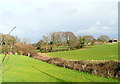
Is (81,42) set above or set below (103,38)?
below

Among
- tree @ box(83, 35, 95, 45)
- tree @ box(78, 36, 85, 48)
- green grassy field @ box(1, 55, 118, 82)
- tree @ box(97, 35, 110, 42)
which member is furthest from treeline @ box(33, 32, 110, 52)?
green grassy field @ box(1, 55, 118, 82)

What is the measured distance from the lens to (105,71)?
8953 millimetres

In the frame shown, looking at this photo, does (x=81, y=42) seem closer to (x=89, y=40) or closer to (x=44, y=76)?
(x=89, y=40)

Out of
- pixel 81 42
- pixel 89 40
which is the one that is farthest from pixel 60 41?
pixel 89 40

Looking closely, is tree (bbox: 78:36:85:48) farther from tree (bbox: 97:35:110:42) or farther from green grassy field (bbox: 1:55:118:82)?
green grassy field (bbox: 1:55:118:82)

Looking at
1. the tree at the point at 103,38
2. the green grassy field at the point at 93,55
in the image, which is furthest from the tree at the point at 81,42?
the tree at the point at 103,38

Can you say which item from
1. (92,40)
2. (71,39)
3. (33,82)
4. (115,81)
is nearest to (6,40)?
(33,82)

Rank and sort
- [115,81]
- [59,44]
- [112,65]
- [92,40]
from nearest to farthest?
[115,81] → [112,65] → [59,44] → [92,40]

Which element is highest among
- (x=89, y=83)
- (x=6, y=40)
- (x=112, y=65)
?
(x=6, y=40)

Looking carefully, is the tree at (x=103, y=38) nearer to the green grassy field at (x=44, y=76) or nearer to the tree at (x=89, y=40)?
the tree at (x=89, y=40)

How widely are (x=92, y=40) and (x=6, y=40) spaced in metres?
51.5

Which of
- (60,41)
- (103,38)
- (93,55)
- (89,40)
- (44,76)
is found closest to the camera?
(44,76)

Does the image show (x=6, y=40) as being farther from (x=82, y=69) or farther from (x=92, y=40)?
(x=92, y=40)

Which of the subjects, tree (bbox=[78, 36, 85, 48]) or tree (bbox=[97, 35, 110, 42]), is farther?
tree (bbox=[97, 35, 110, 42])
